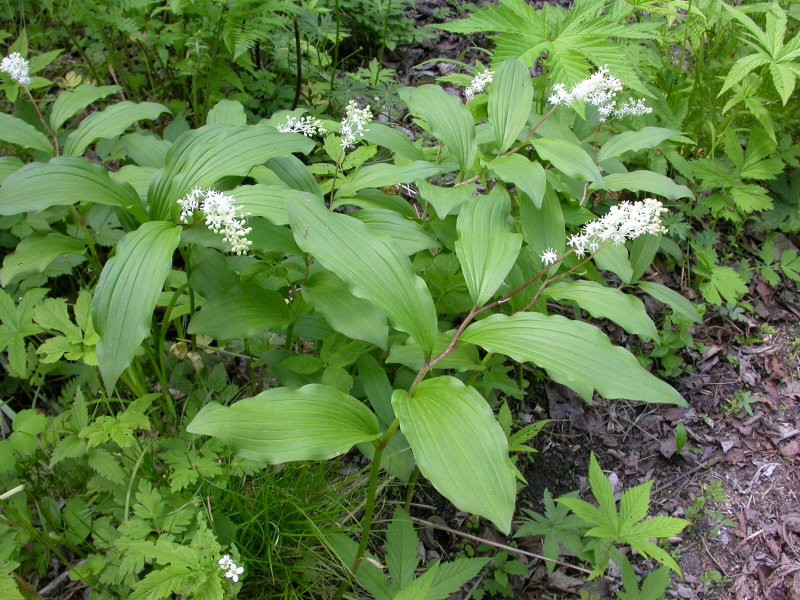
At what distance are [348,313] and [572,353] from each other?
2.53ft

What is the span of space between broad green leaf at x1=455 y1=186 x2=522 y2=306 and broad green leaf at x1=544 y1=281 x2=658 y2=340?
0.34 metres

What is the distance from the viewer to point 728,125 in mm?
3828

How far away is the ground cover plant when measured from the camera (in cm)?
169

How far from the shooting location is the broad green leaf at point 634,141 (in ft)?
9.58

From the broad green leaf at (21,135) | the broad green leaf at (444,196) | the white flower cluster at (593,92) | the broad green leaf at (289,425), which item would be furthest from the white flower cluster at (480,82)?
the broad green leaf at (21,135)

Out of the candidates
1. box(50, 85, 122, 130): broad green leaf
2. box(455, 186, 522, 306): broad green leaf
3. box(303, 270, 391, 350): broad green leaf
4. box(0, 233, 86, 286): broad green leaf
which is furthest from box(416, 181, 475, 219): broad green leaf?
box(50, 85, 122, 130): broad green leaf

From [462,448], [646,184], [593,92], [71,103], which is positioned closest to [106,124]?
[71,103]

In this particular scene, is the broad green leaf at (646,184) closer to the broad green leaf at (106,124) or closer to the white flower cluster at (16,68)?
the broad green leaf at (106,124)

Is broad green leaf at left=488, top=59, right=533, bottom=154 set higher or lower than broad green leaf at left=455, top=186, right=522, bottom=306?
higher

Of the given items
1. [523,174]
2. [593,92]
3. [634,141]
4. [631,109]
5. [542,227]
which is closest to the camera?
[523,174]

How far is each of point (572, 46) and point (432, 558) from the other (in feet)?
8.17

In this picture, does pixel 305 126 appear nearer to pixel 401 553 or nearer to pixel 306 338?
pixel 306 338

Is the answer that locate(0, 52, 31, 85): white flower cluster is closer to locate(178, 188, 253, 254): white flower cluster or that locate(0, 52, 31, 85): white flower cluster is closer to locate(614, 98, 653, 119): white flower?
locate(178, 188, 253, 254): white flower cluster

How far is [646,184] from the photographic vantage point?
9.25ft
